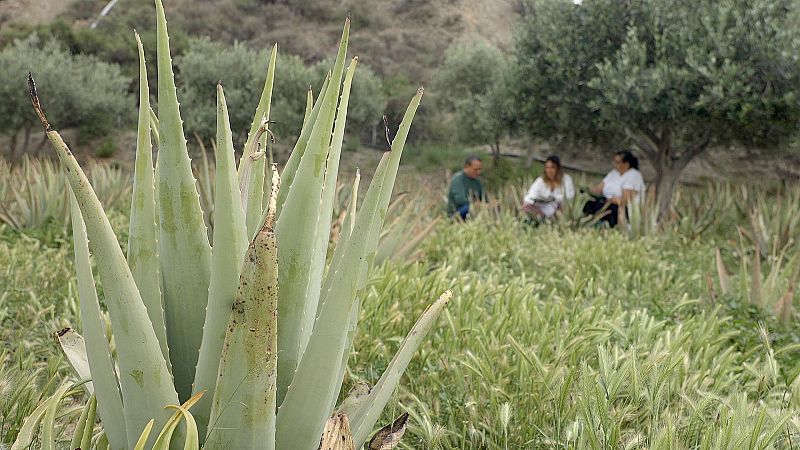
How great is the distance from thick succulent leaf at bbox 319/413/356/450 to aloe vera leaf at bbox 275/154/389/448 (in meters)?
0.09

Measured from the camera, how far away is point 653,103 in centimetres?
866

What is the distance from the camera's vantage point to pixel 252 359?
96 centimetres

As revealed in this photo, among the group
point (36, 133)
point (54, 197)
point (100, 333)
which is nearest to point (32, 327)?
point (100, 333)

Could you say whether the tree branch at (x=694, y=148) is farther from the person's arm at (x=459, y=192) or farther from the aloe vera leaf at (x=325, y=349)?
the aloe vera leaf at (x=325, y=349)

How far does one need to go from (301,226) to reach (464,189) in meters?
7.39

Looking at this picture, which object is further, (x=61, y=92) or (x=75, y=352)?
(x=61, y=92)

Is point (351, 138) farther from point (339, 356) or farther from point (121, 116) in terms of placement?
point (339, 356)

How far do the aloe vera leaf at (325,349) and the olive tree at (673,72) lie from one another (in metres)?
8.24

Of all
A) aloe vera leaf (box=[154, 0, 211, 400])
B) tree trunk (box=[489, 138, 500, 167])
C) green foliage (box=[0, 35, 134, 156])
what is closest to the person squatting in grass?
aloe vera leaf (box=[154, 0, 211, 400])

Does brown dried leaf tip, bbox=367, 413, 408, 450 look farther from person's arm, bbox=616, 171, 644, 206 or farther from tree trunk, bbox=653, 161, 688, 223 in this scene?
tree trunk, bbox=653, 161, 688, 223

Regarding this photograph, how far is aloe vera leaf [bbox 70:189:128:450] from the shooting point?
108cm

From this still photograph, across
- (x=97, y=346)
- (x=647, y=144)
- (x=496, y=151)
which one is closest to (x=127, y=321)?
(x=97, y=346)

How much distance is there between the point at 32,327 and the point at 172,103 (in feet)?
7.00

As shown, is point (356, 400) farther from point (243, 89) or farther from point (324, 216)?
point (243, 89)
